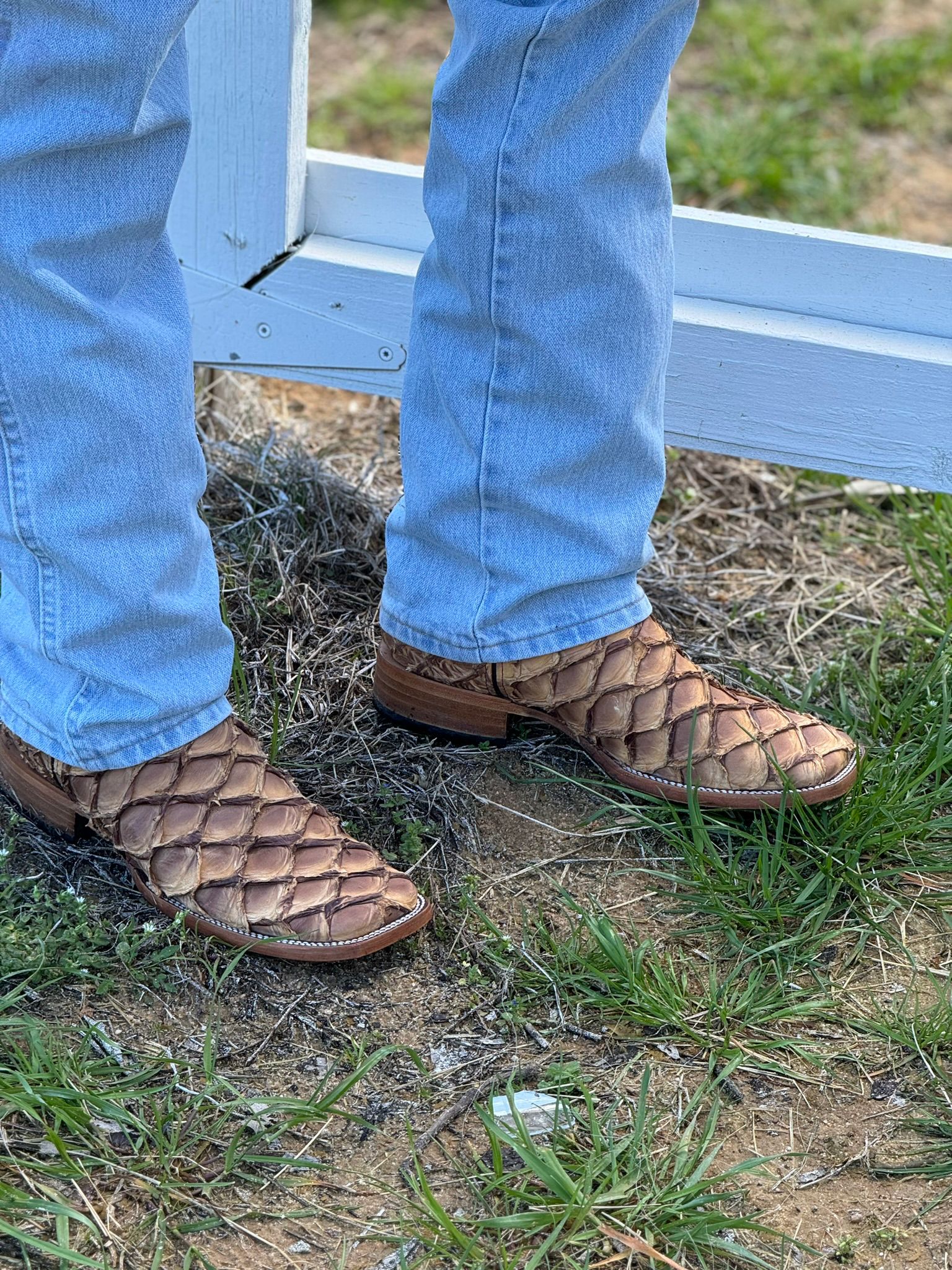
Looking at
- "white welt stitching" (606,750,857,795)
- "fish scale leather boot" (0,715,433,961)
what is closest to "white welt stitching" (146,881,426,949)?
"fish scale leather boot" (0,715,433,961)

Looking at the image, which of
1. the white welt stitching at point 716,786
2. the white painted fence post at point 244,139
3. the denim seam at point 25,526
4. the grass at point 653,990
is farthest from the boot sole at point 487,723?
the white painted fence post at point 244,139

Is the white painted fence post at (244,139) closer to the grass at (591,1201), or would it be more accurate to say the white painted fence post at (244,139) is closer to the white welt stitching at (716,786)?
the white welt stitching at (716,786)

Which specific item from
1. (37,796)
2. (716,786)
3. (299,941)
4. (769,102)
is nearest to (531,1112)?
(299,941)

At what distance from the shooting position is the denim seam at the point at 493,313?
3.85ft

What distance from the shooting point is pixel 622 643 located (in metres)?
1.43

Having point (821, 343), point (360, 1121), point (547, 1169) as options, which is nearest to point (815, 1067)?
point (547, 1169)

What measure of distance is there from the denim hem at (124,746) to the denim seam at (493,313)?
1.01 ft

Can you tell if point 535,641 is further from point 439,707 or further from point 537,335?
point 537,335

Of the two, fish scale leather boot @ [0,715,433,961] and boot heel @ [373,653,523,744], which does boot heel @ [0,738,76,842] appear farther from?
boot heel @ [373,653,523,744]

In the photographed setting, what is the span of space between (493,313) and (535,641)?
13.7 inches

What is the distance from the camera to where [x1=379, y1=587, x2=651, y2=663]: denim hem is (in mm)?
1412

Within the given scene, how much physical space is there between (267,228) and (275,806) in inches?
33.7

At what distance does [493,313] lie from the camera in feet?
4.22

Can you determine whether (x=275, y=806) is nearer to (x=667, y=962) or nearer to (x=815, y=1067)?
(x=667, y=962)
